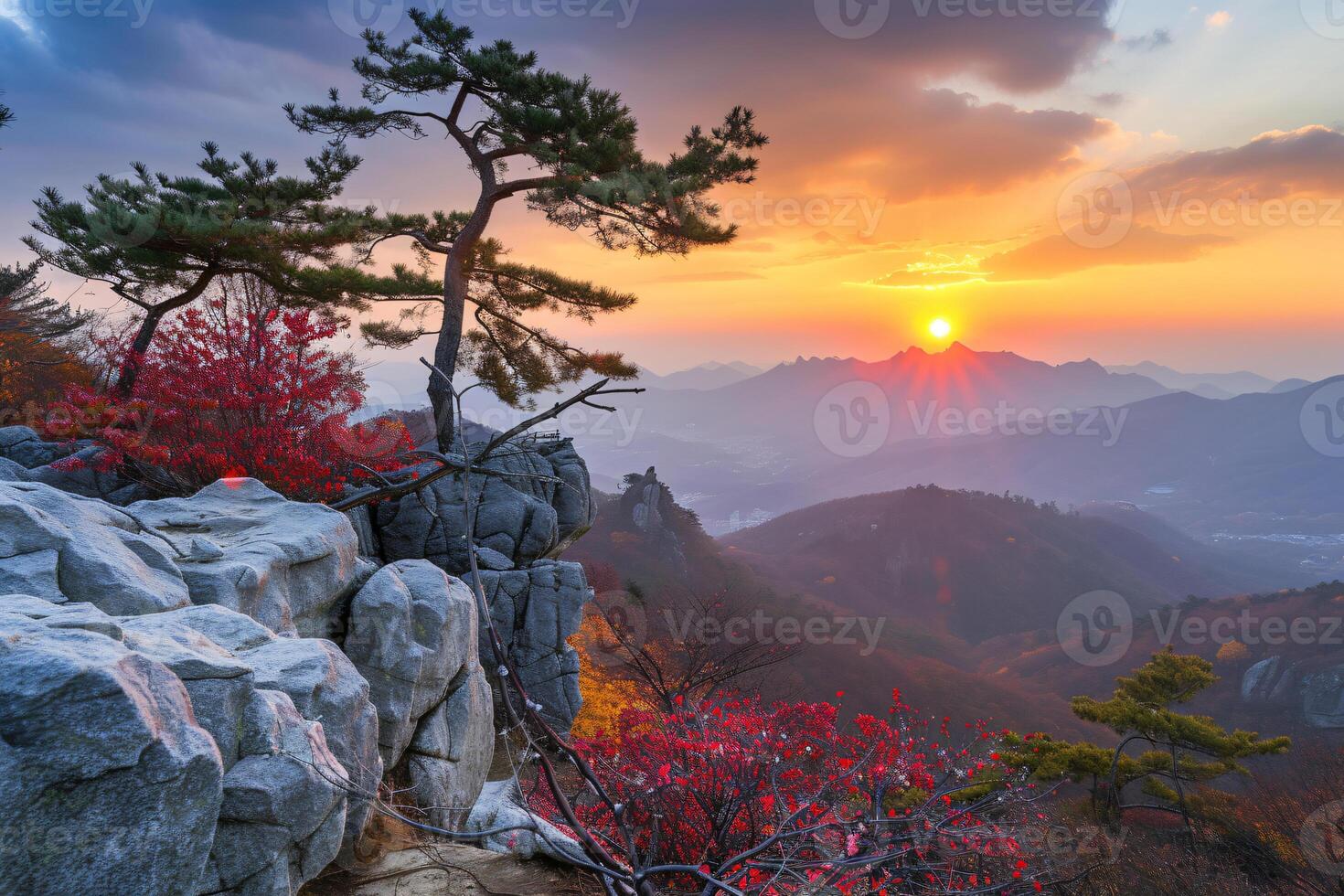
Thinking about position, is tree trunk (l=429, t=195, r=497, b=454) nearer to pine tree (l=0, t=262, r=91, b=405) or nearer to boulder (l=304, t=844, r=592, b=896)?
pine tree (l=0, t=262, r=91, b=405)

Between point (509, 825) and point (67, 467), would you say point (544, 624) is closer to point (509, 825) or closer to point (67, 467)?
point (67, 467)

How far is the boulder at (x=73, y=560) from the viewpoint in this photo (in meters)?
4.29

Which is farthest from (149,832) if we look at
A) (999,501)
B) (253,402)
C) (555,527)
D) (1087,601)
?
(999,501)

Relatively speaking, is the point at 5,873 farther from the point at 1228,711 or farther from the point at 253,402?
the point at 1228,711

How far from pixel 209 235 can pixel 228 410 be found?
491 centimetres

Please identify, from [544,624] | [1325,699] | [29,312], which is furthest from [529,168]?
[1325,699]

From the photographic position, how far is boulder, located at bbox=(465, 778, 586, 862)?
4.93 m

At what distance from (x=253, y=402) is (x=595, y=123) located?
10.2 meters

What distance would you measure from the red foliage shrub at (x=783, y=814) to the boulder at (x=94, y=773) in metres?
1.95

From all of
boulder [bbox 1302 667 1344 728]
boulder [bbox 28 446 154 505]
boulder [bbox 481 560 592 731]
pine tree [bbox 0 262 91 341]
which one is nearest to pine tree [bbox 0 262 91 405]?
pine tree [bbox 0 262 91 341]

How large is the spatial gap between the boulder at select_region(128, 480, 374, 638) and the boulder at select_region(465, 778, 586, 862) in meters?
2.61

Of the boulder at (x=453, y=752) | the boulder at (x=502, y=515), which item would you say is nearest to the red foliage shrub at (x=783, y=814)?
the boulder at (x=453, y=752)

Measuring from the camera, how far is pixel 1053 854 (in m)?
13.0

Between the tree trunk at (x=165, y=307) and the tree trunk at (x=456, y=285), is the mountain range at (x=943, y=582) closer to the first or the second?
the tree trunk at (x=456, y=285)
